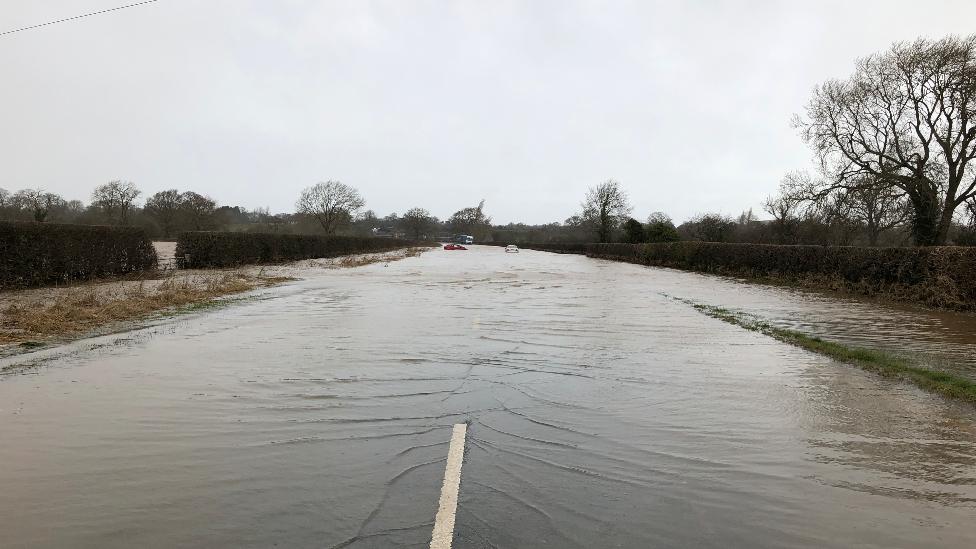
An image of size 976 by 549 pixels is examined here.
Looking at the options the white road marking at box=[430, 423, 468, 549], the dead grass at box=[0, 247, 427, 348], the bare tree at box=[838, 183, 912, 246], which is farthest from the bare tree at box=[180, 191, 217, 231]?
the white road marking at box=[430, 423, 468, 549]

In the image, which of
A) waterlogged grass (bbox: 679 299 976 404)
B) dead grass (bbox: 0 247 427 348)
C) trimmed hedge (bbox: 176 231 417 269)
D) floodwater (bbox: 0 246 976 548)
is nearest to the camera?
floodwater (bbox: 0 246 976 548)

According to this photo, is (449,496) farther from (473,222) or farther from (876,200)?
(473,222)

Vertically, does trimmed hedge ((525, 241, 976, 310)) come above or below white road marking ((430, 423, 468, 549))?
above

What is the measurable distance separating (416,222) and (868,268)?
448 feet

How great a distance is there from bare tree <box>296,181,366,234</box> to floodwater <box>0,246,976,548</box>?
279ft

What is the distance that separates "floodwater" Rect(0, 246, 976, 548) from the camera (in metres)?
3.52

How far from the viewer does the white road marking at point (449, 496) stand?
328cm

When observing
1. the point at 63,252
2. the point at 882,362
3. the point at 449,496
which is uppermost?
the point at 63,252

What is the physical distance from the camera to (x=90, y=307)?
13.1 metres

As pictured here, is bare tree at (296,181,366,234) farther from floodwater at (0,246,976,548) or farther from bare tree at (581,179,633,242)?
floodwater at (0,246,976,548)

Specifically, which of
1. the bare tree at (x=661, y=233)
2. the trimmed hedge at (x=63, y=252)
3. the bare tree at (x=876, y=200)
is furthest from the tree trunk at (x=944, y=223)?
the trimmed hedge at (x=63, y=252)

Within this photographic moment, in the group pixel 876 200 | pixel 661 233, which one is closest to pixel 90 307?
pixel 876 200

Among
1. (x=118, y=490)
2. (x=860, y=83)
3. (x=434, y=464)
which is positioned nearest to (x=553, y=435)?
(x=434, y=464)

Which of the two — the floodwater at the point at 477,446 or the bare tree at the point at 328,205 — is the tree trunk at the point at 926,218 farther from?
the bare tree at the point at 328,205
